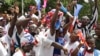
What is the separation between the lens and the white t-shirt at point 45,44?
785 cm

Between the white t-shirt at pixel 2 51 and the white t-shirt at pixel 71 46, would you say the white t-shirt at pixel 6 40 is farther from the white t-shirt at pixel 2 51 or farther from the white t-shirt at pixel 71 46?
the white t-shirt at pixel 71 46

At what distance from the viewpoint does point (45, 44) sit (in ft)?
26.0

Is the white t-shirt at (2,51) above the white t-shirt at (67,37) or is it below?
above

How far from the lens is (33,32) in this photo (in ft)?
28.2

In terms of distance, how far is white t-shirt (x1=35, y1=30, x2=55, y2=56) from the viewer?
7852mm

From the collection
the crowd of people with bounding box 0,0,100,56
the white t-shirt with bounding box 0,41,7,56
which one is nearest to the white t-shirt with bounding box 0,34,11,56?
the crowd of people with bounding box 0,0,100,56

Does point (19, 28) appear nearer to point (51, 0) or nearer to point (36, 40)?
point (36, 40)

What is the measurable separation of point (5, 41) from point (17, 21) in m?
0.49

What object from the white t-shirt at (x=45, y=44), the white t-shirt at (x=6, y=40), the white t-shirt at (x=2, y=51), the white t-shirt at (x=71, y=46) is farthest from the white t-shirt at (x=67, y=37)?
the white t-shirt at (x=2, y=51)

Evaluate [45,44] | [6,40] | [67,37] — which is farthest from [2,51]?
[67,37]

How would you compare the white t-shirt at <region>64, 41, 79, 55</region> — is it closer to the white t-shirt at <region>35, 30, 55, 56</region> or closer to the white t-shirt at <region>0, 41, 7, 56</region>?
the white t-shirt at <region>35, 30, 55, 56</region>

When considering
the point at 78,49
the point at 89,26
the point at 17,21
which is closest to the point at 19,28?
the point at 17,21

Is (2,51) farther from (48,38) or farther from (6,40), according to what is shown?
(48,38)

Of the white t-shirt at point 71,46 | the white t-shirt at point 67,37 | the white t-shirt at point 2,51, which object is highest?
the white t-shirt at point 2,51
